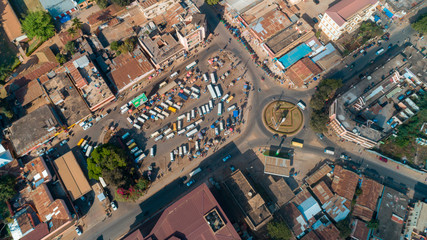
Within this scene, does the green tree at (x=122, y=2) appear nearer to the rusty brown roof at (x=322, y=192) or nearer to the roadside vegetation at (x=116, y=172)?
the roadside vegetation at (x=116, y=172)

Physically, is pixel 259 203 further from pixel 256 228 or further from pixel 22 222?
pixel 22 222

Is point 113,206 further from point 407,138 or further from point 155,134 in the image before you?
point 407,138

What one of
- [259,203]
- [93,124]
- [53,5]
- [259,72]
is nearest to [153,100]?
[93,124]

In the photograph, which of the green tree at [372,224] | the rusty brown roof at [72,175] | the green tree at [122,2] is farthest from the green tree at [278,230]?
the green tree at [122,2]

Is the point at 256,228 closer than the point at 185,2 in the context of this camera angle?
Yes

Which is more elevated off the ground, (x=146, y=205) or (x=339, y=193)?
(x=146, y=205)

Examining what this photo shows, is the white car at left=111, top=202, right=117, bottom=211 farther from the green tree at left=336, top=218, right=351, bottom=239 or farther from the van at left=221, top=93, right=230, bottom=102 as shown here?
the green tree at left=336, top=218, right=351, bottom=239

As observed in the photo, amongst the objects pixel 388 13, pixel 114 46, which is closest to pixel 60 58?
pixel 114 46

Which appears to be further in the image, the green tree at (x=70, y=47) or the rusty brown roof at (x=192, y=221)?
the green tree at (x=70, y=47)
